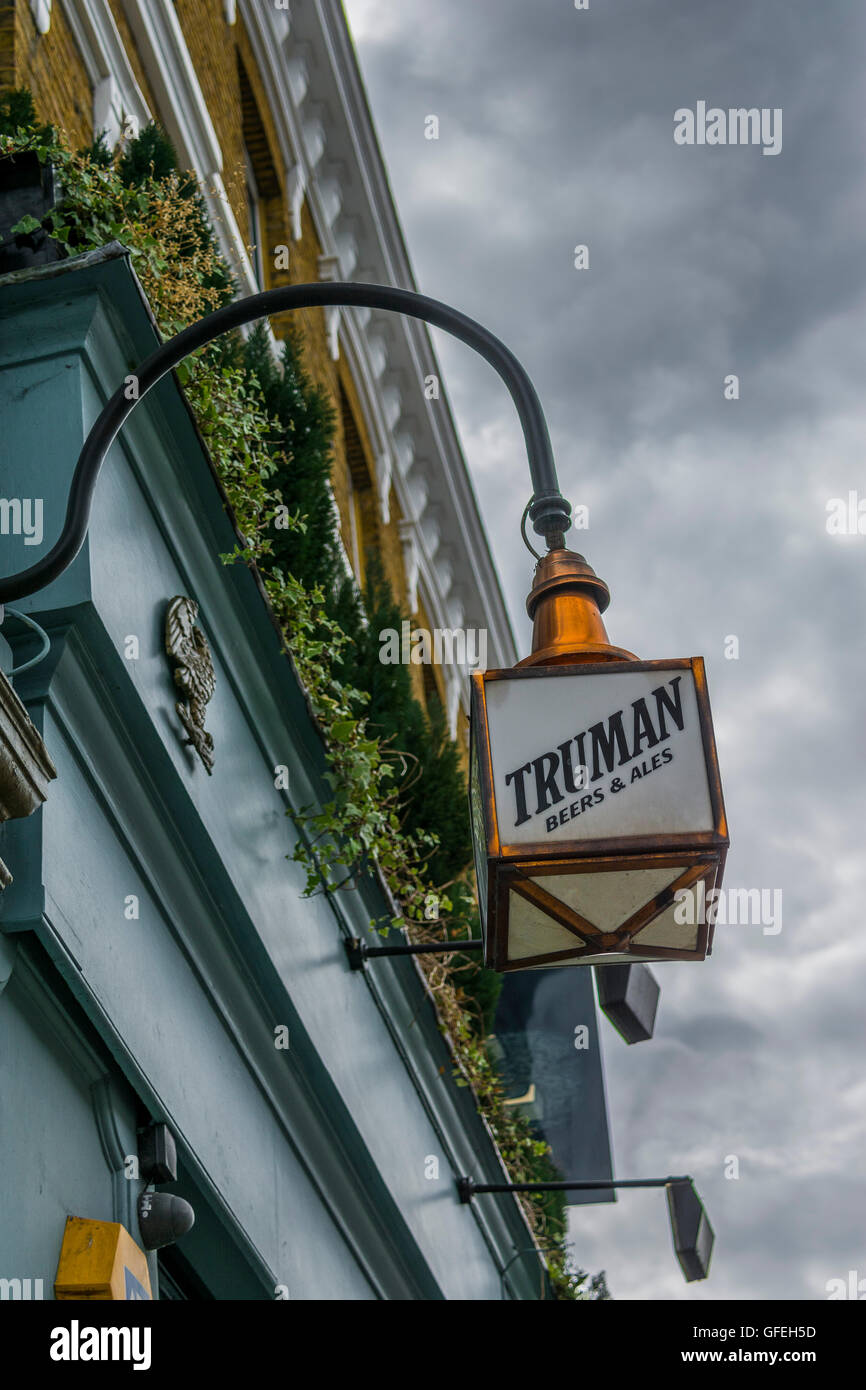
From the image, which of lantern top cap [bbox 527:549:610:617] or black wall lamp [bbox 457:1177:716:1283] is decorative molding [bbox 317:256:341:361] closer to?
black wall lamp [bbox 457:1177:716:1283]

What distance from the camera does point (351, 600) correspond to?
984 centimetres

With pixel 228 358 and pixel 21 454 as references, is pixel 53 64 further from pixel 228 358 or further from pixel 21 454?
pixel 21 454

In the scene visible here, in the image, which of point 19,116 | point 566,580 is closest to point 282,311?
point 566,580

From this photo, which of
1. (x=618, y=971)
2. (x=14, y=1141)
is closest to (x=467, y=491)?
(x=618, y=971)

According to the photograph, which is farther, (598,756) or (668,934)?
(668,934)

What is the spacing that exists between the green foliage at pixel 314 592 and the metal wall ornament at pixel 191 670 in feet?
1.63

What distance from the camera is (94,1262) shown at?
4469 mm

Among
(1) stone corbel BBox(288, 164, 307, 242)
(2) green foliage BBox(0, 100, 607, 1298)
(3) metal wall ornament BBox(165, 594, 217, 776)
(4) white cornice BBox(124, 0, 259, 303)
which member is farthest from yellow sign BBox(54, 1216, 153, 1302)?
(1) stone corbel BBox(288, 164, 307, 242)

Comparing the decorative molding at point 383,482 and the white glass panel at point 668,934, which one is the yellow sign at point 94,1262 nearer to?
the white glass panel at point 668,934

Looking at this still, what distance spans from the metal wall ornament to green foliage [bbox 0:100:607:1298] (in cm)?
50

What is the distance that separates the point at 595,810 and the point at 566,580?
765 mm

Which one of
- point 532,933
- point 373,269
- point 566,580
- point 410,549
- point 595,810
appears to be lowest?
point 532,933

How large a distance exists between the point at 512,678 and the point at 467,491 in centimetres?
1783

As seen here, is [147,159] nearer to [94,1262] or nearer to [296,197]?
[94,1262]
